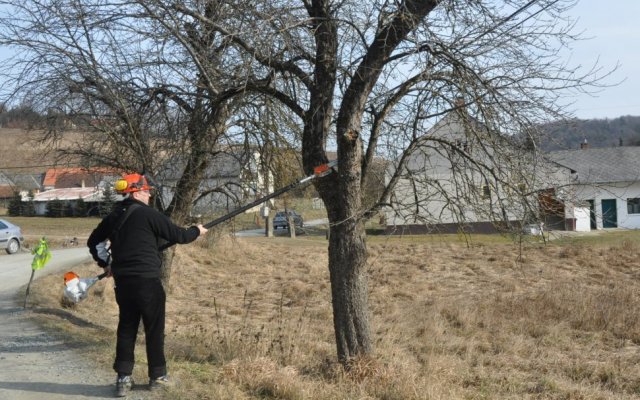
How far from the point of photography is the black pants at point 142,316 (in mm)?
5969

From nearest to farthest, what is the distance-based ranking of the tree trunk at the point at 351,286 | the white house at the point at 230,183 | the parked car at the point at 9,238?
the tree trunk at the point at 351,286 → the white house at the point at 230,183 → the parked car at the point at 9,238

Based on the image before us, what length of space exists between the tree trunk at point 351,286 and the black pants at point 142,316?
215cm

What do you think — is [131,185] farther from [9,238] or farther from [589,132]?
[9,238]

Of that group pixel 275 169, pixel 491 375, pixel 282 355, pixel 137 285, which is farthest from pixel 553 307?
pixel 137 285

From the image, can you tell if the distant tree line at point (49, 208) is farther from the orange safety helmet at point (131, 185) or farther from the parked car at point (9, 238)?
the orange safety helmet at point (131, 185)

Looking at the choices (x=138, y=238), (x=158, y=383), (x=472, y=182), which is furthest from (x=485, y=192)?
(x=158, y=383)

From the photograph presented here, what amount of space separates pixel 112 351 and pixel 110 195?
15.1ft

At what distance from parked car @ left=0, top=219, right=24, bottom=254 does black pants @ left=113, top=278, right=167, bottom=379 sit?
24037 mm

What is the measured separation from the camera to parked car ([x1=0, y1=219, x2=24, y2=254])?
27.4 m

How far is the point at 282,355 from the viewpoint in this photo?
798cm

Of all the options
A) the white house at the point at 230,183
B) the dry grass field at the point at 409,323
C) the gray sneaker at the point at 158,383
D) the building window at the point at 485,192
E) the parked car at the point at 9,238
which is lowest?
the dry grass field at the point at 409,323

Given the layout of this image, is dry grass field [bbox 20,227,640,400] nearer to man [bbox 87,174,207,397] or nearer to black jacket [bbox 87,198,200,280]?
man [bbox 87,174,207,397]

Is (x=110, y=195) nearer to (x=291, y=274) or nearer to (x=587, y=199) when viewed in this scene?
(x=587, y=199)

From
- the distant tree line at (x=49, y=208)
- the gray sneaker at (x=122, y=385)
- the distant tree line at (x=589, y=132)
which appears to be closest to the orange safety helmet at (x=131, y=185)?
the gray sneaker at (x=122, y=385)
